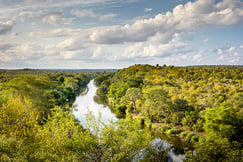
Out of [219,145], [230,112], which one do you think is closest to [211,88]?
[230,112]

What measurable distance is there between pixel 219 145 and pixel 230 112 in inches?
516

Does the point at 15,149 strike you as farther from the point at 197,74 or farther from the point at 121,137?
the point at 197,74

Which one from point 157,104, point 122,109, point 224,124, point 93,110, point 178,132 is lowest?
point 93,110

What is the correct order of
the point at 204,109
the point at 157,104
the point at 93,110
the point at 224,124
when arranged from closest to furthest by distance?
the point at 224,124
the point at 204,109
the point at 157,104
the point at 93,110

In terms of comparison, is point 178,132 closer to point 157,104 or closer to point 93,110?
point 157,104

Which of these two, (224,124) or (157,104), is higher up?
(157,104)

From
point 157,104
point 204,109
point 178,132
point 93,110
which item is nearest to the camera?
point 178,132

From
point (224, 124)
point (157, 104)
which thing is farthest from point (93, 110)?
point (224, 124)

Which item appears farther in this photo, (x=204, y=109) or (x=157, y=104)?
(x=157, y=104)

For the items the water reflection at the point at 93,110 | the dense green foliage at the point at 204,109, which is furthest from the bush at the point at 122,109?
the water reflection at the point at 93,110

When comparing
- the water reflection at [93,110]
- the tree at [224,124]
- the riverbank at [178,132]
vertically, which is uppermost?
the tree at [224,124]

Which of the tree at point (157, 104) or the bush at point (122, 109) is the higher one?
the tree at point (157, 104)

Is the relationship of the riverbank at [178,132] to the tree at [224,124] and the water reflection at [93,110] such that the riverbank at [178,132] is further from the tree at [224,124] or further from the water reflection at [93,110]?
the water reflection at [93,110]

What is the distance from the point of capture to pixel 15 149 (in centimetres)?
1052
